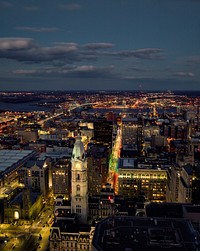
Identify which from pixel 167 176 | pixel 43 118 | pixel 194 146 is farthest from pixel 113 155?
pixel 43 118

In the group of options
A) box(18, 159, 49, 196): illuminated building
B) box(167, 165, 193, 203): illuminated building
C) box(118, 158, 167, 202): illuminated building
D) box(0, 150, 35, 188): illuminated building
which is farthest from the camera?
box(0, 150, 35, 188): illuminated building

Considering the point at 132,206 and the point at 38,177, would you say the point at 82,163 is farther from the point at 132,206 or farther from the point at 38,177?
the point at 38,177

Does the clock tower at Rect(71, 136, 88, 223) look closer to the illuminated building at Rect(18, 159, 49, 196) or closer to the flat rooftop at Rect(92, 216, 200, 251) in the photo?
the flat rooftop at Rect(92, 216, 200, 251)

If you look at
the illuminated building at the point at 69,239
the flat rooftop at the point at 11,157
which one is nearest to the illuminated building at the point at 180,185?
the illuminated building at the point at 69,239

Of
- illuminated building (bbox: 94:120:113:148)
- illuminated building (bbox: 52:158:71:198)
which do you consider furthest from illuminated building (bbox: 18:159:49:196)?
illuminated building (bbox: 94:120:113:148)

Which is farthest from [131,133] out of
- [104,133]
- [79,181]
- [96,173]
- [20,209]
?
[79,181]
